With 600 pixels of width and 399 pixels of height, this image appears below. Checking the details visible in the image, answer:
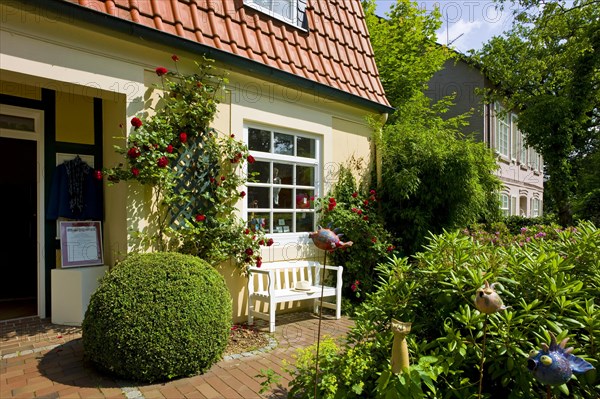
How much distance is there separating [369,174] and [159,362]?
16.1 feet

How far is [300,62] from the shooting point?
5711 millimetres

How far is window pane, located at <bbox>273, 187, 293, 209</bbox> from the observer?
18.3 feet

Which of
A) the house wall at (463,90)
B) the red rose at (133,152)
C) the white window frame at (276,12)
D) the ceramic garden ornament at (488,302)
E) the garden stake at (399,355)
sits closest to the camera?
the ceramic garden ornament at (488,302)

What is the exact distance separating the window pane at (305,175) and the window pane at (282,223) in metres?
0.59

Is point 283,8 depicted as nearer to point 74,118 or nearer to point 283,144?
point 283,144

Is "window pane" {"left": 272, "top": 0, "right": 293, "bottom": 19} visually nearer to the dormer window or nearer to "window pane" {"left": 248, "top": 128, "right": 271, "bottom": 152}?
the dormer window

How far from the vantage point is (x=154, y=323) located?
311cm

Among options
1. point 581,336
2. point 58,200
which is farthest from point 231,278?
point 581,336

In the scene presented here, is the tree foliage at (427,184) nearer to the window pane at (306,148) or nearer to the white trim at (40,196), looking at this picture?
the window pane at (306,148)

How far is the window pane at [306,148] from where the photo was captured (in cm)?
595

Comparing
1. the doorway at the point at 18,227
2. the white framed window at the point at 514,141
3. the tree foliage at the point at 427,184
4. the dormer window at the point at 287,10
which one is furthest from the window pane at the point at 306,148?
the white framed window at the point at 514,141

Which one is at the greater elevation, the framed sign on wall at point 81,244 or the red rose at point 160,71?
the red rose at point 160,71

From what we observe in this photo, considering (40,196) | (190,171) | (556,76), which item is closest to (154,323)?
(190,171)

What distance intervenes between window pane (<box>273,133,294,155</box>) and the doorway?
11.7 feet
